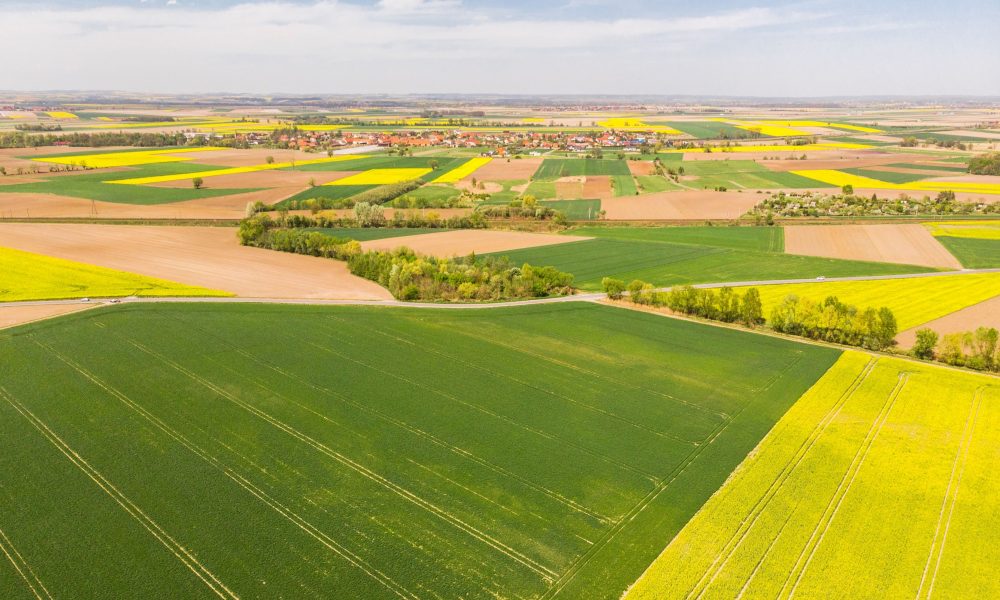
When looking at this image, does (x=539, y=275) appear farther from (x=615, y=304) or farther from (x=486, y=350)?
(x=486, y=350)

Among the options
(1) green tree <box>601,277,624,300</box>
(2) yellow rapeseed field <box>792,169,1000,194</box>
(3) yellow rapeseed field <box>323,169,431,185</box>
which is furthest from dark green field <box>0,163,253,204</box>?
(2) yellow rapeseed field <box>792,169,1000,194</box>

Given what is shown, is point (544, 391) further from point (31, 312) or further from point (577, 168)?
point (577, 168)

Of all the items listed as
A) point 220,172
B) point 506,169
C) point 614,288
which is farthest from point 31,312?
point 506,169

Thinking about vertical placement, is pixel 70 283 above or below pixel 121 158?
below

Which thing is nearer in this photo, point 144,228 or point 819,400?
point 819,400

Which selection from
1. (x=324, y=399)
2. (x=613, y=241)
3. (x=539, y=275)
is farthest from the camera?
(x=613, y=241)

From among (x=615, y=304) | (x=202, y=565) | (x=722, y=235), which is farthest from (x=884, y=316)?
(x=202, y=565)
